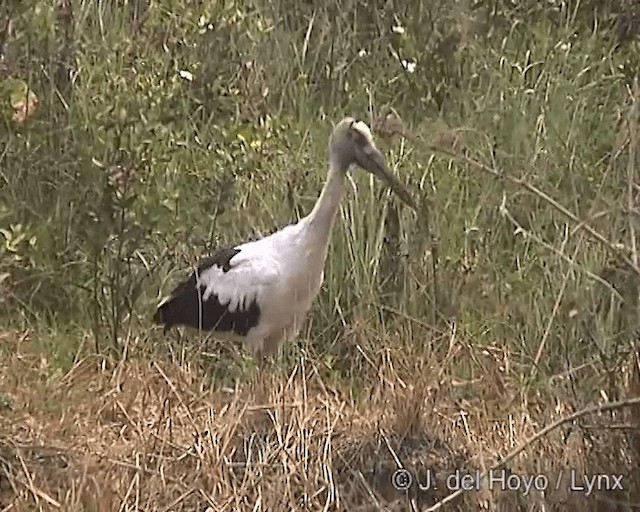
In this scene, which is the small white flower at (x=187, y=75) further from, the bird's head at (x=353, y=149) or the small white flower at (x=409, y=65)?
the bird's head at (x=353, y=149)

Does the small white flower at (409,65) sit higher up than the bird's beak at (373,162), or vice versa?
the bird's beak at (373,162)

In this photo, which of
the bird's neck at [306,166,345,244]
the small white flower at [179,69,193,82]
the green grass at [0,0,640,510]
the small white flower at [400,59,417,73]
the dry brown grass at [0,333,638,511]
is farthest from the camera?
the small white flower at [400,59,417,73]

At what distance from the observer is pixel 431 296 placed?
14.5ft

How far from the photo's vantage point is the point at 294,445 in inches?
138

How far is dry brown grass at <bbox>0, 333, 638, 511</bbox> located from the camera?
3287 mm

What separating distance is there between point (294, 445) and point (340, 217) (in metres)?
1.28

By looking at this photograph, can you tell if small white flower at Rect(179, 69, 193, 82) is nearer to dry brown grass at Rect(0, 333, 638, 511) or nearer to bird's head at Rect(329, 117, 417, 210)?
bird's head at Rect(329, 117, 417, 210)

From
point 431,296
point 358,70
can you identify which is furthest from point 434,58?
point 431,296

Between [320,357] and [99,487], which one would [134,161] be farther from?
[99,487]

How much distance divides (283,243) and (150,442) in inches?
28.8

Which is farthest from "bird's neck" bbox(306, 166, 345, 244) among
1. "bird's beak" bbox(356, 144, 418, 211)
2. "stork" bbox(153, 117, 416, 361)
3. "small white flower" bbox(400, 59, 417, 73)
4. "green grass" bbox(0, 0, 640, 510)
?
"small white flower" bbox(400, 59, 417, 73)

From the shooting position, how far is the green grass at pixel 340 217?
11.5ft

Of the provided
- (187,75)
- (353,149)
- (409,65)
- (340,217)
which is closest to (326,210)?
(353,149)

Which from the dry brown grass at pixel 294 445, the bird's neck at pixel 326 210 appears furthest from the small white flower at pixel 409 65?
the dry brown grass at pixel 294 445
